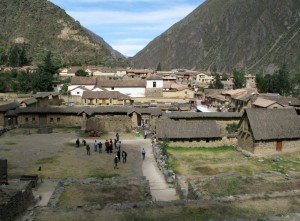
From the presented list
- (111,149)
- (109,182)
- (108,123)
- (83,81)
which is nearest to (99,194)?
(109,182)

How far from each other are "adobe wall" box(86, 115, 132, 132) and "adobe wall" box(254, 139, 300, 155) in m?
17.8

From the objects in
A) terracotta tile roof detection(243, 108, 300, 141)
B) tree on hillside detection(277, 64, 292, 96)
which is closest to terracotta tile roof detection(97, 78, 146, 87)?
tree on hillside detection(277, 64, 292, 96)

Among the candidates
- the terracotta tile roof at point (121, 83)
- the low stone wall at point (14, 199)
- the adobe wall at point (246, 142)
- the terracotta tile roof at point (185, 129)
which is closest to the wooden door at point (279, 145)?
the adobe wall at point (246, 142)

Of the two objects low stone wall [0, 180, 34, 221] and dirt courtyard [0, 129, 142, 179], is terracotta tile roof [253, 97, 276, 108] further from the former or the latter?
low stone wall [0, 180, 34, 221]

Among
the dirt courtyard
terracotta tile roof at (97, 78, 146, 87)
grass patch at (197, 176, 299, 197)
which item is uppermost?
terracotta tile roof at (97, 78, 146, 87)

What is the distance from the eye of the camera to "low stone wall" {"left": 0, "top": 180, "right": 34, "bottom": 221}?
58.0 feet

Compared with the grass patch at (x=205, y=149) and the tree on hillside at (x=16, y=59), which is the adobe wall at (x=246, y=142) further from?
the tree on hillside at (x=16, y=59)

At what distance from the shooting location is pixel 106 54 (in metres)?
164

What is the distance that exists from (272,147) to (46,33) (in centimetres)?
13096

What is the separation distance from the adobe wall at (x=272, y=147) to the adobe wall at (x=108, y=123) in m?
A: 17.8

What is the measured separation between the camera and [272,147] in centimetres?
3919

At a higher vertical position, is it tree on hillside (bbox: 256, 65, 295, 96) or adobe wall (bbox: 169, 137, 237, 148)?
tree on hillside (bbox: 256, 65, 295, 96)

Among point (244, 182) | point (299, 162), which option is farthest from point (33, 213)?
point (299, 162)

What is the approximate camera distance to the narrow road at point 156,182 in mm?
24750
